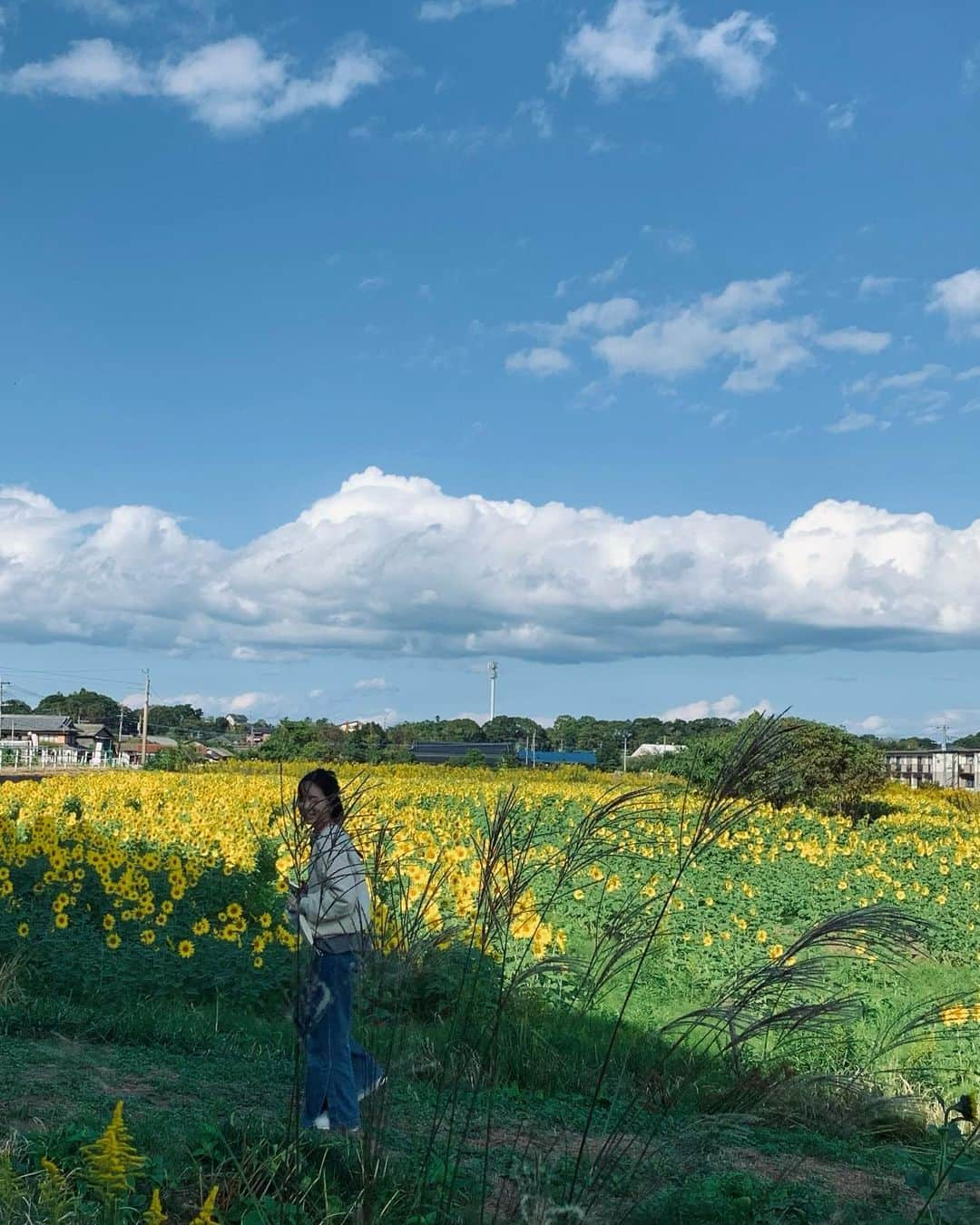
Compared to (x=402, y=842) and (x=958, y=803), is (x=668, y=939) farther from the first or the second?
(x=958, y=803)

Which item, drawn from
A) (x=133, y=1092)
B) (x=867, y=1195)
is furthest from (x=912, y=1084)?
(x=133, y=1092)

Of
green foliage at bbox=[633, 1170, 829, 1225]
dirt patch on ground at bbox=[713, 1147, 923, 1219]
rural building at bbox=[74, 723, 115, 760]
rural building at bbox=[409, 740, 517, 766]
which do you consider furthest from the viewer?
rural building at bbox=[74, 723, 115, 760]

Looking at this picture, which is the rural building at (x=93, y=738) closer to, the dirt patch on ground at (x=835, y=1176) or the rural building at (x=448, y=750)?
the rural building at (x=448, y=750)

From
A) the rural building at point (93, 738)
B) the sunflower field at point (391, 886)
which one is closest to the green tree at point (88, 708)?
the rural building at point (93, 738)

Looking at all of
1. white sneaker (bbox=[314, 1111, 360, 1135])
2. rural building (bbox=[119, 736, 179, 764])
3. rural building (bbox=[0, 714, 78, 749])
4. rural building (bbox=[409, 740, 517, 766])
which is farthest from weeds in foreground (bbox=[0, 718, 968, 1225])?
rural building (bbox=[0, 714, 78, 749])

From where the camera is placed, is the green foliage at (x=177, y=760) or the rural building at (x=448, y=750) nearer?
the green foliage at (x=177, y=760)

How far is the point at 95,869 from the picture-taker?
8148mm

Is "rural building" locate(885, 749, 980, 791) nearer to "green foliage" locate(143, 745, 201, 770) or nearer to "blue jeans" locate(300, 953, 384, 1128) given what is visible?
"green foliage" locate(143, 745, 201, 770)

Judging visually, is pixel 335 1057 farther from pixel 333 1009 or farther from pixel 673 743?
pixel 673 743

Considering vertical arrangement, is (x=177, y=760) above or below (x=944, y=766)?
above

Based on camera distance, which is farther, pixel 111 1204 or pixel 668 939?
pixel 668 939

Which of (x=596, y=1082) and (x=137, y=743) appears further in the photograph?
(x=137, y=743)

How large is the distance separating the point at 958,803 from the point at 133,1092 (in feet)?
112

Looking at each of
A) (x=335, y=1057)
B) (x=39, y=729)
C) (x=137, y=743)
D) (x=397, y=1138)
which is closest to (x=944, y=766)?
(x=137, y=743)
